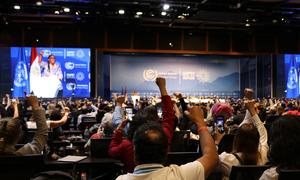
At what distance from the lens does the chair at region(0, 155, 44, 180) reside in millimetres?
2943

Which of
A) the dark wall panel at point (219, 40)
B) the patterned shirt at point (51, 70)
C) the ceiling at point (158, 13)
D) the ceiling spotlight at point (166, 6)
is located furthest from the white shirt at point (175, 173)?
the dark wall panel at point (219, 40)

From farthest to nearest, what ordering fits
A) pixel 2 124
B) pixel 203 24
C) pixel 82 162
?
pixel 203 24 < pixel 82 162 < pixel 2 124

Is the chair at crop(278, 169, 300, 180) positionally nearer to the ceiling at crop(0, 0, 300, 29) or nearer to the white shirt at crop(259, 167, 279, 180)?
the white shirt at crop(259, 167, 279, 180)

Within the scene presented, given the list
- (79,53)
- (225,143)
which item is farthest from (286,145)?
(79,53)

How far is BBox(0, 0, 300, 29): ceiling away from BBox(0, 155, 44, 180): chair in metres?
12.0

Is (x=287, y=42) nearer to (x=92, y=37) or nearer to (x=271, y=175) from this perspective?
(x=92, y=37)

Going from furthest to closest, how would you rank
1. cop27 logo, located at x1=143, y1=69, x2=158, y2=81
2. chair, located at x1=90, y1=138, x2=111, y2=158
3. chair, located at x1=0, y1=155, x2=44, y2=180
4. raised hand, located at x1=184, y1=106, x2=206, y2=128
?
cop27 logo, located at x1=143, y1=69, x2=158, y2=81, chair, located at x1=90, y1=138, x2=111, y2=158, chair, located at x1=0, y1=155, x2=44, y2=180, raised hand, located at x1=184, y1=106, x2=206, y2=128

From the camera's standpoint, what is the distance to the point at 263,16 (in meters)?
16.6

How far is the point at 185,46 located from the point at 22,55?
8.01 metres

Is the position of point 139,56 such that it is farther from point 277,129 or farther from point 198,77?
point 277,129

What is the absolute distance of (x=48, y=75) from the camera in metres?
17.9

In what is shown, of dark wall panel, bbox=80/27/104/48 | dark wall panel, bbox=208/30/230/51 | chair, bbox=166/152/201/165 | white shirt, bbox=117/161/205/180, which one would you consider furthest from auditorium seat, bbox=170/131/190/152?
dark wall panel, bbox=208/30/230/51

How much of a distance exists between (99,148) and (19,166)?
2.05m

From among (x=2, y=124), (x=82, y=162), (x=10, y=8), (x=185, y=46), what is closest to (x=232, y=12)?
(x=185, y=46)
